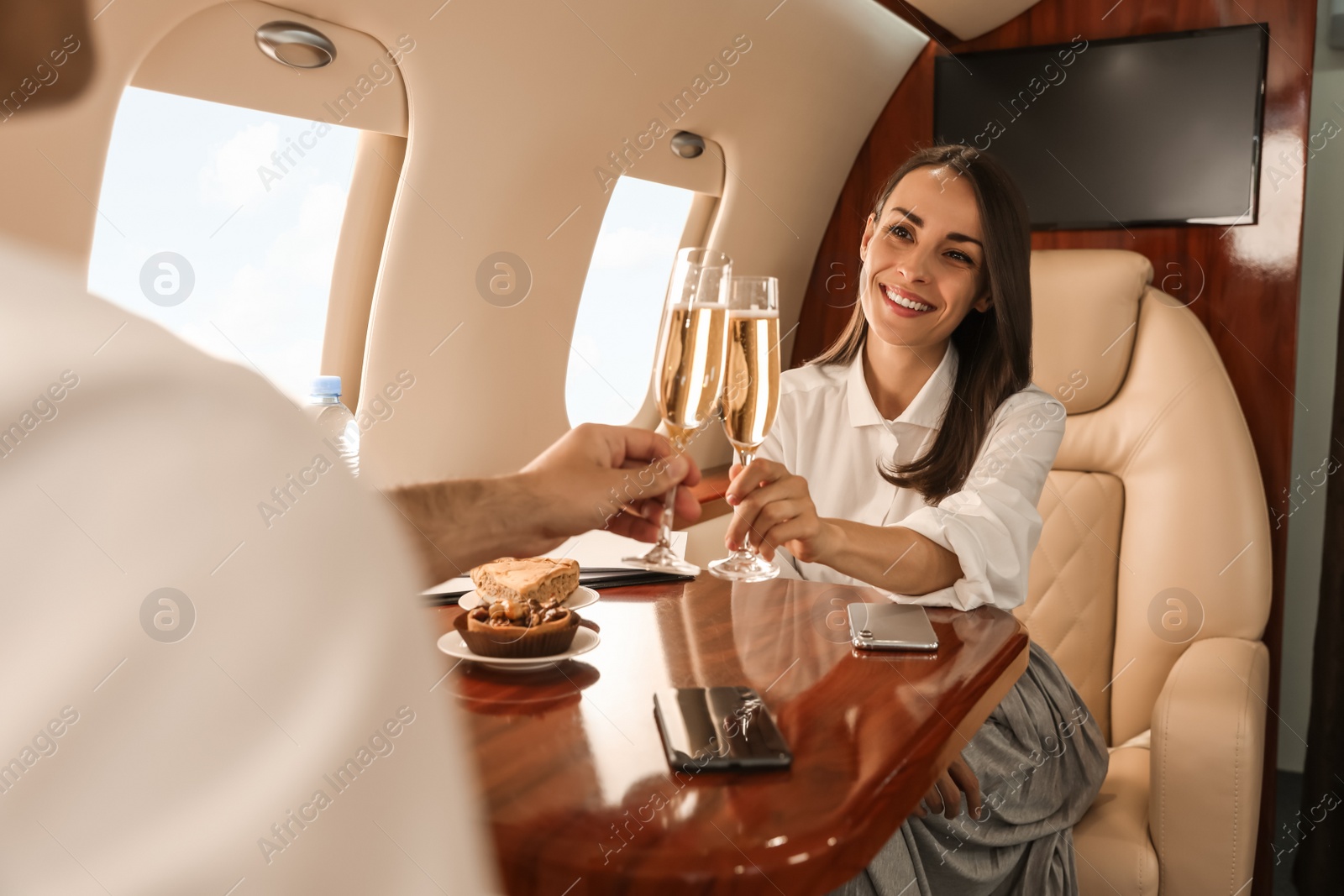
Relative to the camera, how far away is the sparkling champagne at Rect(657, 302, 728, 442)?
1172 mm

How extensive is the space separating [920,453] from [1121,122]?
1.63 m

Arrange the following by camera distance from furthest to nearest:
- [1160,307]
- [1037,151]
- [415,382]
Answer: [1037,151] → [1160,307] → [415,382]

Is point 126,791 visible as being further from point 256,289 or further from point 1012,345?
point 256,289

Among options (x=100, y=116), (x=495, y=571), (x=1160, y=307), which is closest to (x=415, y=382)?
(x=100, y=116)

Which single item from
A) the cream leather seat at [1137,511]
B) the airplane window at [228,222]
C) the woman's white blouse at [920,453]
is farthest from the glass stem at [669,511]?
the cream leather seat at [1137,511]

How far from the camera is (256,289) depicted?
2039 mm

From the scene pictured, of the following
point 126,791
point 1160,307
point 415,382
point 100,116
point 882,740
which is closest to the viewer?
point 126,791

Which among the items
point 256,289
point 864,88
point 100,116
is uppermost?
point 864,88

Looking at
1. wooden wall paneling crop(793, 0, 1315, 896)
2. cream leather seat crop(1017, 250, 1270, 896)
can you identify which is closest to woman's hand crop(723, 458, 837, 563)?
cream leather seat crop(1017, 250, 1270, 896)

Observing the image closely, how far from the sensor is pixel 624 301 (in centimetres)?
316

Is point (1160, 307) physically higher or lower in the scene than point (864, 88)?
lower

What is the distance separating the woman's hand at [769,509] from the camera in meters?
1.31

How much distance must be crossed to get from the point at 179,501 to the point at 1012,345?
185cm

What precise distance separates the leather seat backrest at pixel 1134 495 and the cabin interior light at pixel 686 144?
0.95 metres
